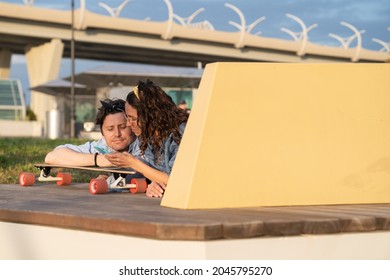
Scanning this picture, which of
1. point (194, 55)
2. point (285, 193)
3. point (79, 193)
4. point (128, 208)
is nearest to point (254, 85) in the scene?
point (285, 193)

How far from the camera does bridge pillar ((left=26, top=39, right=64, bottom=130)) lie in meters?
74.8

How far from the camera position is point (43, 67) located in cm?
7669

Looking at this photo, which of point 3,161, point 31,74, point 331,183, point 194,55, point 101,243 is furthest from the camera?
point 194,55

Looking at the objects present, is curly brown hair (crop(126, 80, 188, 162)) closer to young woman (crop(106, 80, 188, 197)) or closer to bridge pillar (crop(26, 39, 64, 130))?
young woman (crop(106, 80, 188, 197))

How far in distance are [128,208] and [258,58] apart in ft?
291

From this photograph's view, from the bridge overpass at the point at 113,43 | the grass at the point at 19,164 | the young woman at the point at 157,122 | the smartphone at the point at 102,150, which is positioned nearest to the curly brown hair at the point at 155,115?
the young woman at the point at 157,122

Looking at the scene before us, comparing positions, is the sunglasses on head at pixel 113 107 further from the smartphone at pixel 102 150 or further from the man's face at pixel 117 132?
the smartphone at pixel 102 150

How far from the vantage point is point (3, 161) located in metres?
15.4

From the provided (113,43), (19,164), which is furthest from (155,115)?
(113,43)

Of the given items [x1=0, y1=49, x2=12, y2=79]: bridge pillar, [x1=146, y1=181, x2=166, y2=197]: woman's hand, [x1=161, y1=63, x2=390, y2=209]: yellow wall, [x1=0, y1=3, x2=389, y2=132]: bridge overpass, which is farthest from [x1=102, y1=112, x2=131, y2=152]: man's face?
[x1=0, y1=49, x2=12, y2=79]: bridge pillar

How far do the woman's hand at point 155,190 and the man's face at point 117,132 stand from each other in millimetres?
1244

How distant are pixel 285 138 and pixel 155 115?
4.91ft

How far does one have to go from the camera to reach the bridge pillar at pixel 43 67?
74.8 metres
